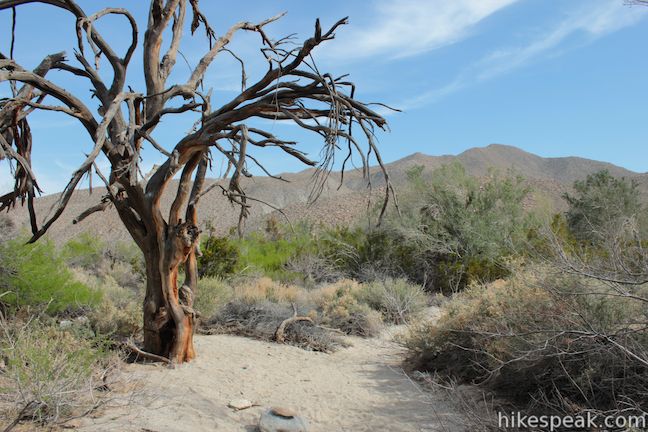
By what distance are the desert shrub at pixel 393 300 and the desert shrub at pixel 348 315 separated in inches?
12.9

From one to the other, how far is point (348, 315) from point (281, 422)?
5.70m

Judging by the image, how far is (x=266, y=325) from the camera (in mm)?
10945

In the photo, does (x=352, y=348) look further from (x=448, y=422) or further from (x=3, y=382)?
(x=3, y=382)

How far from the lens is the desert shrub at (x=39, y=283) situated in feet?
31.1

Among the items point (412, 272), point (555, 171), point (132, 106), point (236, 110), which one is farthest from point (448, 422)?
point (555, 171)

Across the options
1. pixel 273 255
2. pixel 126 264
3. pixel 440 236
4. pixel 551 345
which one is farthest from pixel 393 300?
pixel 126 264

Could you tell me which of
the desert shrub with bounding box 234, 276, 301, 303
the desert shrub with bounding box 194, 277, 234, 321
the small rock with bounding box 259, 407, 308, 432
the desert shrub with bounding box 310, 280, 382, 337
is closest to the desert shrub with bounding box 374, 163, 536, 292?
the desert shrub with bounding box 310, 280, 382, 337

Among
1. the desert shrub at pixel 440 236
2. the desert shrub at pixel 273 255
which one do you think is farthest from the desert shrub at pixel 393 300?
the desert shrub at pixel 273 255

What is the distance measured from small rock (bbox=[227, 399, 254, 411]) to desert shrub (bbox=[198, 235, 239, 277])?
310 inches

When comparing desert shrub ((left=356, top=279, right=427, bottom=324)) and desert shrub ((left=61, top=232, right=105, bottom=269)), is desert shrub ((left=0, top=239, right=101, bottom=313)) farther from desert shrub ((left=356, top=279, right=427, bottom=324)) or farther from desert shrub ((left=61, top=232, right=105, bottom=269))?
desert shrub ((left=61, top=232, right=105, bottom=269))

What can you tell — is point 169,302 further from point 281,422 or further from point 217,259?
point 217,259

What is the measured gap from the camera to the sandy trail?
6.32 meters

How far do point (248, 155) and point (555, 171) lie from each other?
259ft

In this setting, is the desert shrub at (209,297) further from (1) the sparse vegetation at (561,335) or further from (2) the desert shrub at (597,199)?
(2) the desert shrub at (597,199)
